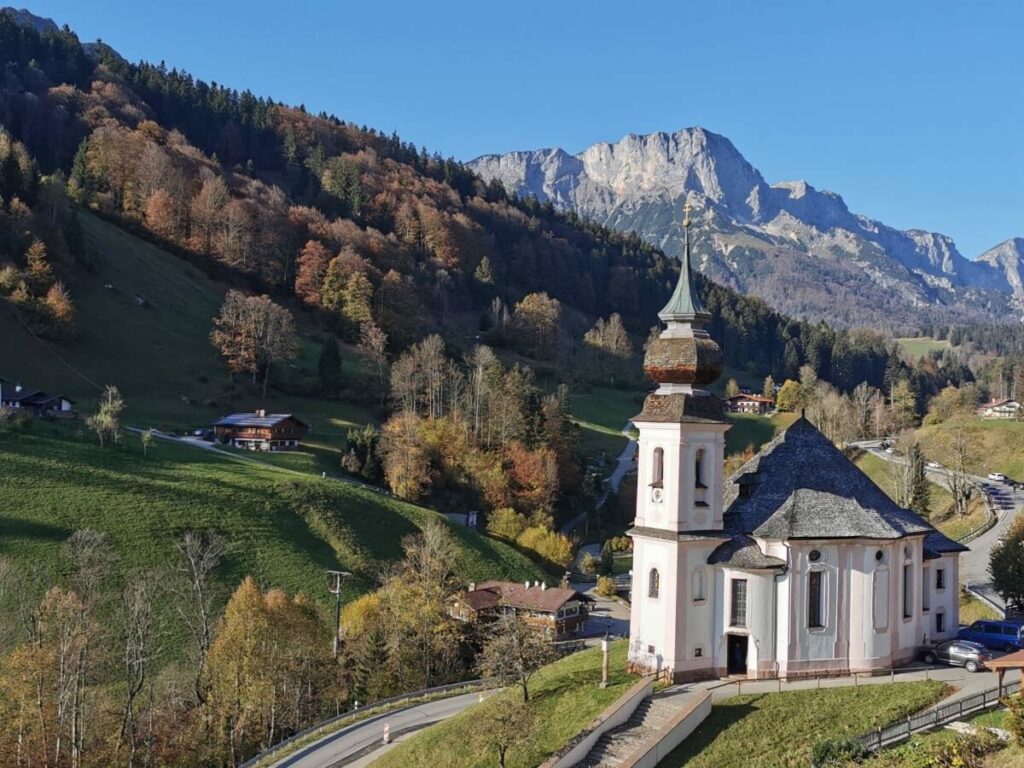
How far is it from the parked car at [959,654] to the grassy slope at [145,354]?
177ft

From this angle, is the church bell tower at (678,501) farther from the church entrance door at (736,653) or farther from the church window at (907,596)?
the church window at (907,596)

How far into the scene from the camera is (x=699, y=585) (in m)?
30.1

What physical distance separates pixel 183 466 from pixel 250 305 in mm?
35445

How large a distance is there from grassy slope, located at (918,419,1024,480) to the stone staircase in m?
77.0

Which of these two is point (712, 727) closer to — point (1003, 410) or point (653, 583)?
point (653, 583)

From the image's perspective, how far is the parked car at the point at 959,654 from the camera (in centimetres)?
2967

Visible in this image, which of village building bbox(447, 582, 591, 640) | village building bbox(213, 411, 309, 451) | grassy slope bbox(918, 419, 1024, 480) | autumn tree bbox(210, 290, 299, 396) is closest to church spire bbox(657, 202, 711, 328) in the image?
village building bbox(447, 582, 591, 640)

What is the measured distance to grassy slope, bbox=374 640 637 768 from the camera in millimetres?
26891

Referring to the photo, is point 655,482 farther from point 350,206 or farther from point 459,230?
point 459,230

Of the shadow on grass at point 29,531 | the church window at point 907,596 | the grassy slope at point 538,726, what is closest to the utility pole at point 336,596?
the grassy slope at point 538,726

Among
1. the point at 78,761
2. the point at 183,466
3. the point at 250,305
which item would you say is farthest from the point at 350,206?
the point at 78,761

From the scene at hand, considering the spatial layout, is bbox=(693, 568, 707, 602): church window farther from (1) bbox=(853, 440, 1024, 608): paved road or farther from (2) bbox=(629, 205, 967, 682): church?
(1) bbox=(853, 440, 1024, 608): paved road

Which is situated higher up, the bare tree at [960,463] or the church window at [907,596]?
the bare tree at [960,463]

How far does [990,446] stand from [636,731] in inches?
3397
